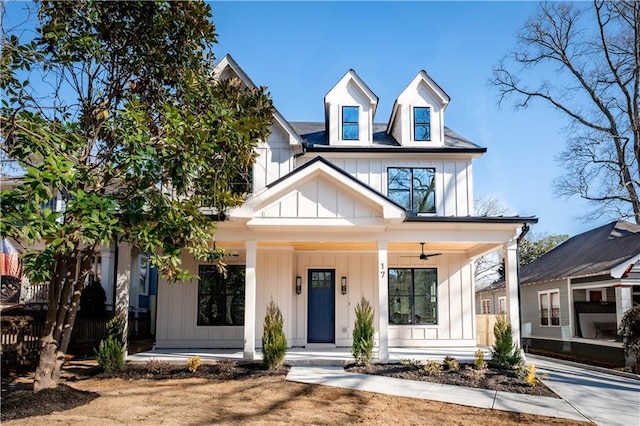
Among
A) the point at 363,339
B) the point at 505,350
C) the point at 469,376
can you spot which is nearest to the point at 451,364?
the point at 469,376

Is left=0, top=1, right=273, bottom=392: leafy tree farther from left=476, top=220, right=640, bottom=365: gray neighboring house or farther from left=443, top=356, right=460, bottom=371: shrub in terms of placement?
left=476, top=220, right=640, bottom=365: gray neighboring house

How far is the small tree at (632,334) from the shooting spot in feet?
39.5

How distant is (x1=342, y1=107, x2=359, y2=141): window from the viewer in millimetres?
14656

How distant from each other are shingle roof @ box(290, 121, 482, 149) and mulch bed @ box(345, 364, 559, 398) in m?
6.48

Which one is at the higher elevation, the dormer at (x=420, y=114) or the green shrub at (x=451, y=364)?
the dormer at (x=420, y=114)

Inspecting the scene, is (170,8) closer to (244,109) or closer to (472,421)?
(244,109)

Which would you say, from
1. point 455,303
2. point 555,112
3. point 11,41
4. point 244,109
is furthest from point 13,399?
point 555,112

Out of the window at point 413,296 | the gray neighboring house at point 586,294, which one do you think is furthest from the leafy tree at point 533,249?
the window at point 413,296

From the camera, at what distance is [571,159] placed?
74.5 ft

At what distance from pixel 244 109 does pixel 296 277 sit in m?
5.79

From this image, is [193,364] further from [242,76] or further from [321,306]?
[242,76]

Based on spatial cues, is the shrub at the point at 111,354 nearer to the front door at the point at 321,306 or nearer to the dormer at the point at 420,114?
the front door at the point at 321,306

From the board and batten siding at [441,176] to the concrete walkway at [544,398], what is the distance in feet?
17.0

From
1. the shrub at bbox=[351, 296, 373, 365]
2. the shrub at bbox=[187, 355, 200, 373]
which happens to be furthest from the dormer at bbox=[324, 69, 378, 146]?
the shrub at bbox=[187, 355, 200, 373]
